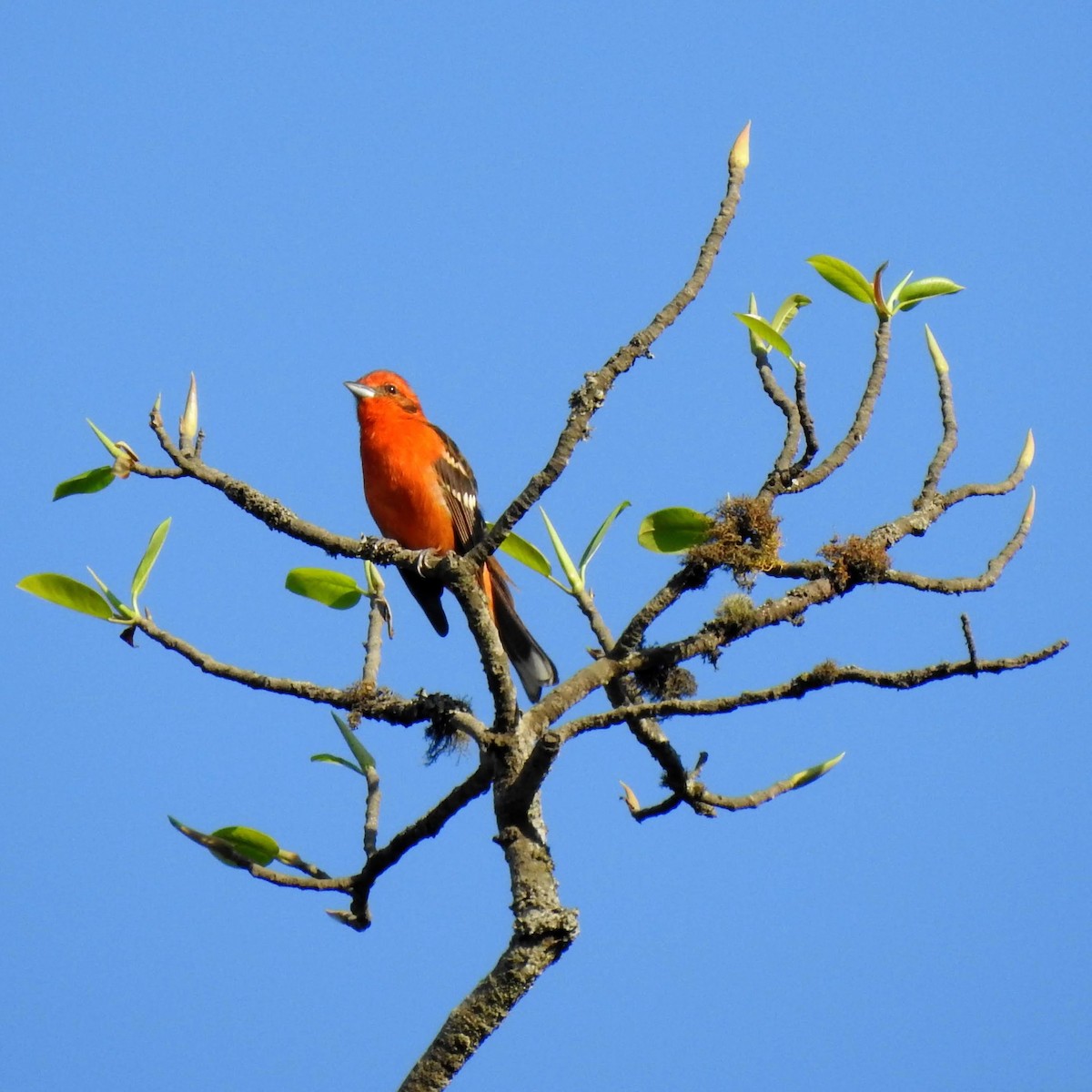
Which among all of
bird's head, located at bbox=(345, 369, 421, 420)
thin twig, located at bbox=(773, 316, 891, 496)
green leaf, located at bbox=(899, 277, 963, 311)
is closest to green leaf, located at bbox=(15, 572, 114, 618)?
thin twig, located at bbox=(773, 316, 891, 496)

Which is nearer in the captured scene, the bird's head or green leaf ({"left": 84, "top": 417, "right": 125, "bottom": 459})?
green leaf ({"left": 84, "top": 417, "right": 125, "bottom": 459})

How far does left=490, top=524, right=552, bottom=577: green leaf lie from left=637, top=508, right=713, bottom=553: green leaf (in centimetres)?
31

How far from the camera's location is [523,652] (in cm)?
566

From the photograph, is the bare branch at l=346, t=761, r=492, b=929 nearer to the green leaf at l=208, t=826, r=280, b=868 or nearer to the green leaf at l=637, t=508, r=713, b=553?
the green leaf at l=208, t=826, r=280, b=868

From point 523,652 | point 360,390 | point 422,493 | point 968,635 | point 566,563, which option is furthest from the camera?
point 360,390

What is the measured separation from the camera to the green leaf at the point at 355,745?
3.95 meters

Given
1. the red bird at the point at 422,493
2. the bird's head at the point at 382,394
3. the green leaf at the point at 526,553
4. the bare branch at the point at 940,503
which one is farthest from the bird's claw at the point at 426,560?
the bird's head at the point at 382,394

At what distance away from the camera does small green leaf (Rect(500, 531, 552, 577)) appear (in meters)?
3.43

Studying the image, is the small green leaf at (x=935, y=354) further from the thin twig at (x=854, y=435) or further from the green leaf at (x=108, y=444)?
the green leaf at (x=108, y=444)

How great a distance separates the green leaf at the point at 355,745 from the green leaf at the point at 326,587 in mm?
347

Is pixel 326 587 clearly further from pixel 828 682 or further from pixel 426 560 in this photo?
pixel 828 682

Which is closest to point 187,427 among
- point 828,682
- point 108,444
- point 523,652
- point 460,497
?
point 108,444

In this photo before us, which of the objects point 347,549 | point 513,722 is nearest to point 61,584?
point 347,549

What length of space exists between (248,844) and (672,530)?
1423mm
